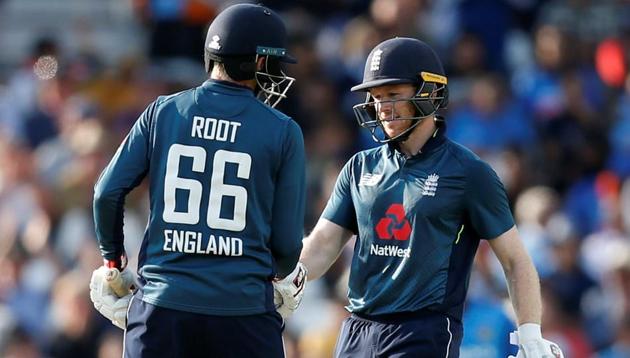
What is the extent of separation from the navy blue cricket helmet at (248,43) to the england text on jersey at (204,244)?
26.8 inches

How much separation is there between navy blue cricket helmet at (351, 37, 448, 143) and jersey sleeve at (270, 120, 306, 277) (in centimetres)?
54

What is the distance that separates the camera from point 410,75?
6559 mm

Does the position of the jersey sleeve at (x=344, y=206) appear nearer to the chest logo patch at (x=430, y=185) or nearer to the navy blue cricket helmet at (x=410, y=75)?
the navy blue cricket helmet at (x=410, y=75)

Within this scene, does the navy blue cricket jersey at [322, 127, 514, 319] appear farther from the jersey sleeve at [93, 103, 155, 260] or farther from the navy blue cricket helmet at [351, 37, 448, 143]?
the jersey sleeve at [93, 103, 155, 260]

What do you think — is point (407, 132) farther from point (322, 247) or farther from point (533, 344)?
point (533, 344)

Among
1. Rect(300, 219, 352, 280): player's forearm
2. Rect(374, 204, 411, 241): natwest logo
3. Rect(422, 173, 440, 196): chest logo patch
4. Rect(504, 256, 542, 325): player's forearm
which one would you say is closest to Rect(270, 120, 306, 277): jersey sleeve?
Rect(374, 204, 411, 241): natwest logo

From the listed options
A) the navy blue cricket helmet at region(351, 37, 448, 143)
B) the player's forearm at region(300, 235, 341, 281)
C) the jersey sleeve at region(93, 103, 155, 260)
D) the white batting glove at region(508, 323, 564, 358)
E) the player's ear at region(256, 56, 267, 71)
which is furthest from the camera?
the player's forearm at region(300, 235, 341, 281)

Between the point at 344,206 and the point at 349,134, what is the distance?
6.25m

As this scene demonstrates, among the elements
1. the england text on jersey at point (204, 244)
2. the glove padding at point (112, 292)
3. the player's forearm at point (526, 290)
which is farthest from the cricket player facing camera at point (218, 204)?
the player's forearm at point (526, 290)

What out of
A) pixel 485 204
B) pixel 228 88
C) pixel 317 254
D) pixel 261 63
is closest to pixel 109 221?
pixel 228 88

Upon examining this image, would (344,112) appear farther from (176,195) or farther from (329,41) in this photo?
(176,195)

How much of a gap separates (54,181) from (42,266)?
3.50 ft

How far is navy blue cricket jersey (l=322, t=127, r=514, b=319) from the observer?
6.46 m

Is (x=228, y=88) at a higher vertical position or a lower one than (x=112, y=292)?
higher
